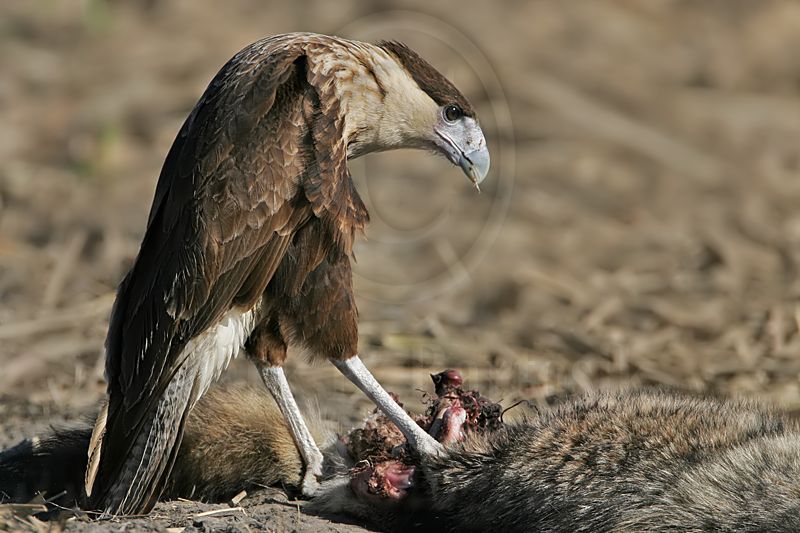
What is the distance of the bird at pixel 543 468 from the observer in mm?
3654

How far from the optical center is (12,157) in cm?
927

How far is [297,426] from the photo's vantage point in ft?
14.9

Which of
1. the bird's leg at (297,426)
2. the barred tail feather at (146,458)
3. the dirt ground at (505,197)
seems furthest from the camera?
the dirt ground at (505,197)

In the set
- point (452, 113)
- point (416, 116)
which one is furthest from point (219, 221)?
point (452, 113)

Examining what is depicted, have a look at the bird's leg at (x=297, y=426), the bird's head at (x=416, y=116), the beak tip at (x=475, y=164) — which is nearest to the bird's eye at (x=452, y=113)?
the bird's head at (x=416, y=116)

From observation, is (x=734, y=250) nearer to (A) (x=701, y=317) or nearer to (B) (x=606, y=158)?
(A) (x=701, y=317)

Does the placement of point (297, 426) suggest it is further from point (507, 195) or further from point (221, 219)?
point (507, 195)

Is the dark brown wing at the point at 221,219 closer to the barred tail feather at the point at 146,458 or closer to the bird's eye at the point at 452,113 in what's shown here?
the barred tail feather at the point at 146,458

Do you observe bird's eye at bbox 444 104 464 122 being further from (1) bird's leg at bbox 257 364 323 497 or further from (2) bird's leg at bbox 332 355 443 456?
(1) bird's leg at bbox 257 364 323 497

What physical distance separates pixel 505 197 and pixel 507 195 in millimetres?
39

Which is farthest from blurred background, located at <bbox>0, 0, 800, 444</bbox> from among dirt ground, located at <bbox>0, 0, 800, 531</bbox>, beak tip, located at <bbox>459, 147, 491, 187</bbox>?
beak tip, located at <bbox>459, 147, 491, 187</bbox>

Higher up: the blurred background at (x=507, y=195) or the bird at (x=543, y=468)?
the blurred background at (x=507, y=195)

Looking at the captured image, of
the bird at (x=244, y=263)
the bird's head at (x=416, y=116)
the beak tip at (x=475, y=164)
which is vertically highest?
the bird's head at (x=416, y=116)

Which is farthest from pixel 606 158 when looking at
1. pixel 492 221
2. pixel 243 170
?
pixel 243 170
